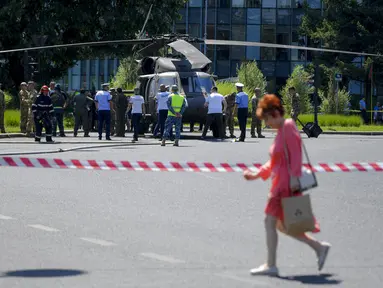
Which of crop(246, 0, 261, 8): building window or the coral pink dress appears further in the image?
crop(246, 0, 261, 8): building window

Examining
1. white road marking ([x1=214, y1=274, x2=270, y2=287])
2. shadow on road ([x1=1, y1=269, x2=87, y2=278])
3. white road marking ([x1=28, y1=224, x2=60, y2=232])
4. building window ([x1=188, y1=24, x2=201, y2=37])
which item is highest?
building window ([x1=188, y1=24, x2=201, y2=37])

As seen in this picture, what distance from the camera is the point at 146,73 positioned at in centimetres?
4278

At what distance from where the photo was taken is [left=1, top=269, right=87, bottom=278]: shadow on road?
9047 mm

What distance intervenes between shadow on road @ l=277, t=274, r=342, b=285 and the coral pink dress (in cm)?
35

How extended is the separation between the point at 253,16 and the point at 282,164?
88600mm

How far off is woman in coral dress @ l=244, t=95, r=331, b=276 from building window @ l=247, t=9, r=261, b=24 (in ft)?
290

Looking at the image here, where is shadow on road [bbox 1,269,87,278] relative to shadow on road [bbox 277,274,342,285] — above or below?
below

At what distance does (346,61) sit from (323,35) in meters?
2.21

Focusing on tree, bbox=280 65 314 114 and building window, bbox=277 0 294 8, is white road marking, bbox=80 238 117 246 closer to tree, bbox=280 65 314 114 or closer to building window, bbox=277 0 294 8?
tree, bbox=280 65 314 114

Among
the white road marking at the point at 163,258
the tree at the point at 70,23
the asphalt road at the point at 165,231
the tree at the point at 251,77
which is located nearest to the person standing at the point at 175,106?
the asphalt road at the point at 165,231

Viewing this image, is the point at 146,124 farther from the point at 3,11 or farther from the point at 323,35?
the point at 323,35

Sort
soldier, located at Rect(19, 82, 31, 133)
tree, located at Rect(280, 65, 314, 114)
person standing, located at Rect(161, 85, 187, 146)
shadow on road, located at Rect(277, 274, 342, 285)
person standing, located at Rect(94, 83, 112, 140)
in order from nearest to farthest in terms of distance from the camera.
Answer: shadow on road, located at Rect(277, 274, 342, 285) → person standing, located at Rect(161, 85, 187, 146) → person standing, located at Rect(94, 83, 112, 140) → soldier, located at Rect(19, 82, 31, 133) → tree, located at Rect(280, 65, 314, 114)

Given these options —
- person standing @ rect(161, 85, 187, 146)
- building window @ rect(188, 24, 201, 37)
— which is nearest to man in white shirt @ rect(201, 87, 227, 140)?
person standing @ rect(161, 85, 187, 146)

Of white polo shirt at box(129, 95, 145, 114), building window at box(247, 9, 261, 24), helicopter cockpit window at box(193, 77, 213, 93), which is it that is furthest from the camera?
building window at box(247, 9, 261, 24)
